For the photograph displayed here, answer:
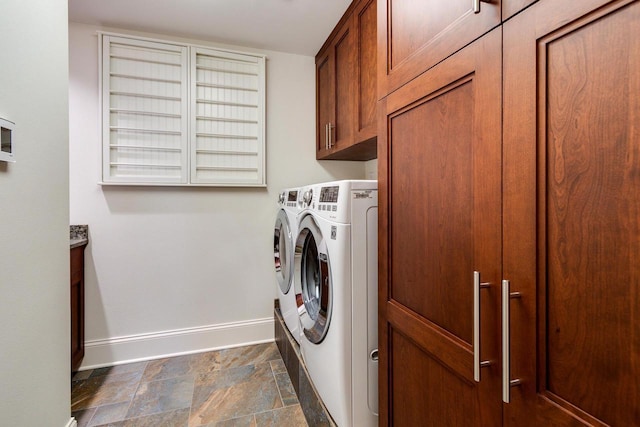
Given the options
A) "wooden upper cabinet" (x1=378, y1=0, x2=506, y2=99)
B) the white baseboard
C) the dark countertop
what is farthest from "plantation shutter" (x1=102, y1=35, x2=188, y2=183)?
"wooden upper cabinet" (x1=378, y1=0, x2=506, y2=99)

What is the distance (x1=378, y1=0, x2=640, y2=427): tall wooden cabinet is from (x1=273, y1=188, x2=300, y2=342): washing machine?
959 millimetres

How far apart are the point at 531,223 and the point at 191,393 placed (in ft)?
6.63

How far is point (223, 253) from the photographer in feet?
7.95

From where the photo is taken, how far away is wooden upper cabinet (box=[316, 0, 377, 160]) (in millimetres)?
1685

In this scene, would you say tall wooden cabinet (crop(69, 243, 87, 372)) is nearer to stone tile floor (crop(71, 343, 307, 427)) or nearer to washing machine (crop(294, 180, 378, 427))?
stone tile floor (crop(71, 343, 307, 427))

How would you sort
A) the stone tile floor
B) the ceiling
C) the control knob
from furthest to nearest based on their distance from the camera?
the ceiling → the stone tile floor → the control knob

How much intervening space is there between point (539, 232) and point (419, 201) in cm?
36

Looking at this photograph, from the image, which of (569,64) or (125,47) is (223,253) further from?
(569,64)

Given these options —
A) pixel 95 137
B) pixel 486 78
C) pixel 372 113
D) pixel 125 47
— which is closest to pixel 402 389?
→ pixel 486 78

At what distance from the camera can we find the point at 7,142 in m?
0.99

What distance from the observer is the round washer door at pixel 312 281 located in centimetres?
125

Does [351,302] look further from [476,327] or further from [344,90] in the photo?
[344,90]

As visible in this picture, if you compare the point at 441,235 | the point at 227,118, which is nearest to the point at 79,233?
the point at 227,118

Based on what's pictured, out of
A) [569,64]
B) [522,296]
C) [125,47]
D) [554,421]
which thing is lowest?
[554,421]
